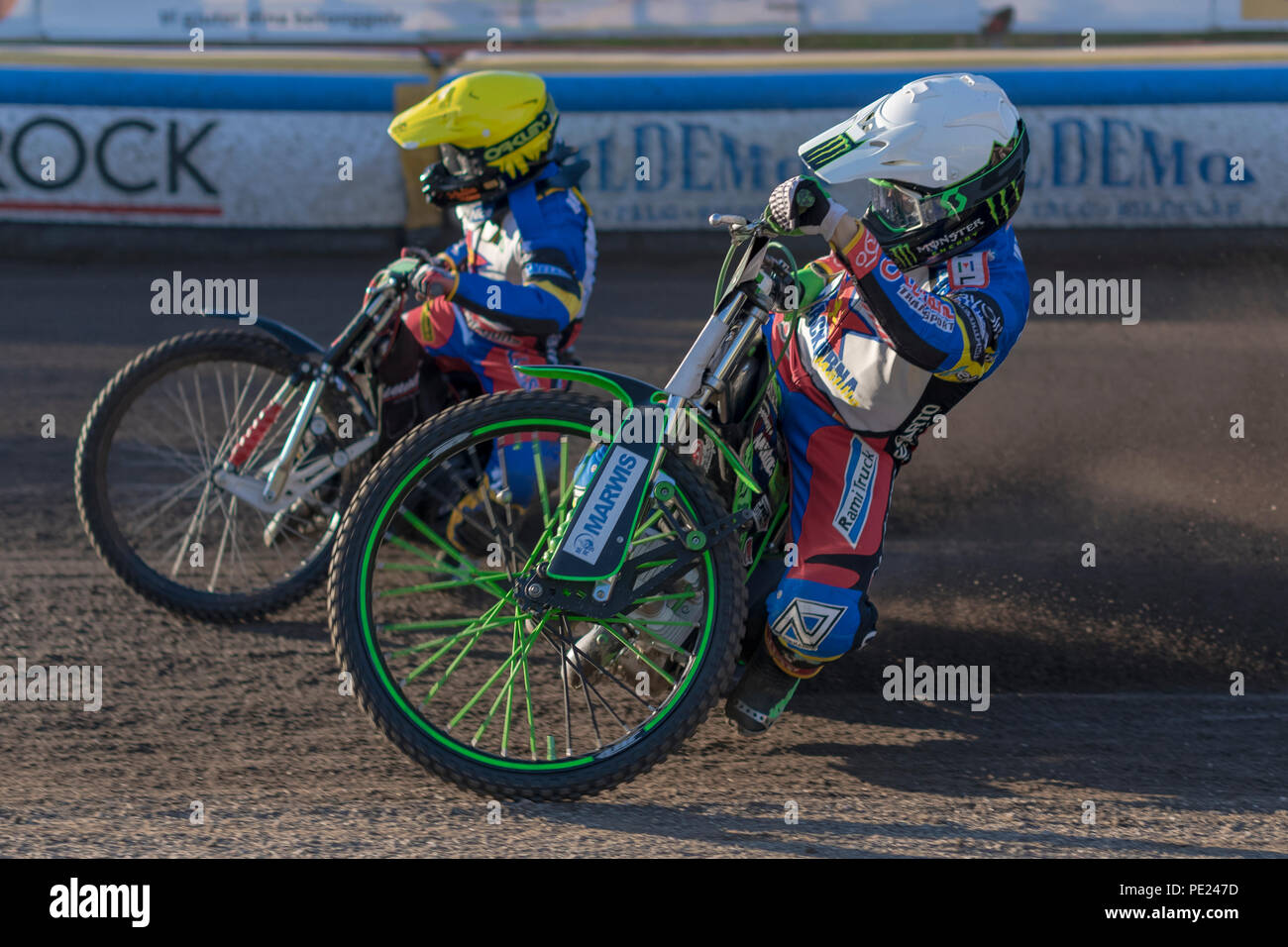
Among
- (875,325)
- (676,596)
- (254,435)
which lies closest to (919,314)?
(875,325)

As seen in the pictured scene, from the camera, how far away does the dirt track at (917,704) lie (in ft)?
11.0

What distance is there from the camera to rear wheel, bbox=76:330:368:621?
4574 mm

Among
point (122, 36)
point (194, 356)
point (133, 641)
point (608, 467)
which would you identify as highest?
point (122, 36)

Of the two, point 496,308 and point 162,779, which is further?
point 496,308

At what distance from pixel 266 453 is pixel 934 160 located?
2.47 m

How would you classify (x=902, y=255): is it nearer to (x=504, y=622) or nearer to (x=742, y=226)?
(x=742, y=226)

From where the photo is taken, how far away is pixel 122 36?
A: 13.5m

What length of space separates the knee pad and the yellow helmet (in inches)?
73.4

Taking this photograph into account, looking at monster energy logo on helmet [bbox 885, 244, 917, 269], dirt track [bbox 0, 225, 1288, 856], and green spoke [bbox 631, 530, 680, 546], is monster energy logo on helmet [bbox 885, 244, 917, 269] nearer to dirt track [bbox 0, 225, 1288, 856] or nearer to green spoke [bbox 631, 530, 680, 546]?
green spoke [bbox 631, 530, 680, 546]

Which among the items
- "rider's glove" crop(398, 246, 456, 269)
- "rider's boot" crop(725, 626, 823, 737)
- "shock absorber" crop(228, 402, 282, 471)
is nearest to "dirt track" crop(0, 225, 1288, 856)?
"rider's boot" crop(725, 626, 823, 737)

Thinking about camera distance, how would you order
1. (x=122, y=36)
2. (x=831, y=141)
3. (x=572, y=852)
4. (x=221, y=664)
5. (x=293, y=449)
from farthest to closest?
(x=122, y=36)
(x=293, y=449)
(x=221, y=664)
(x=831, y=141)
(x=572, y=852)

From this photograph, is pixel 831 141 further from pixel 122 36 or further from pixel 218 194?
pixel 122 36

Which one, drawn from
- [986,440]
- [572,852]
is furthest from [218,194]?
[572,852]

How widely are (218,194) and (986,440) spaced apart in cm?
622
